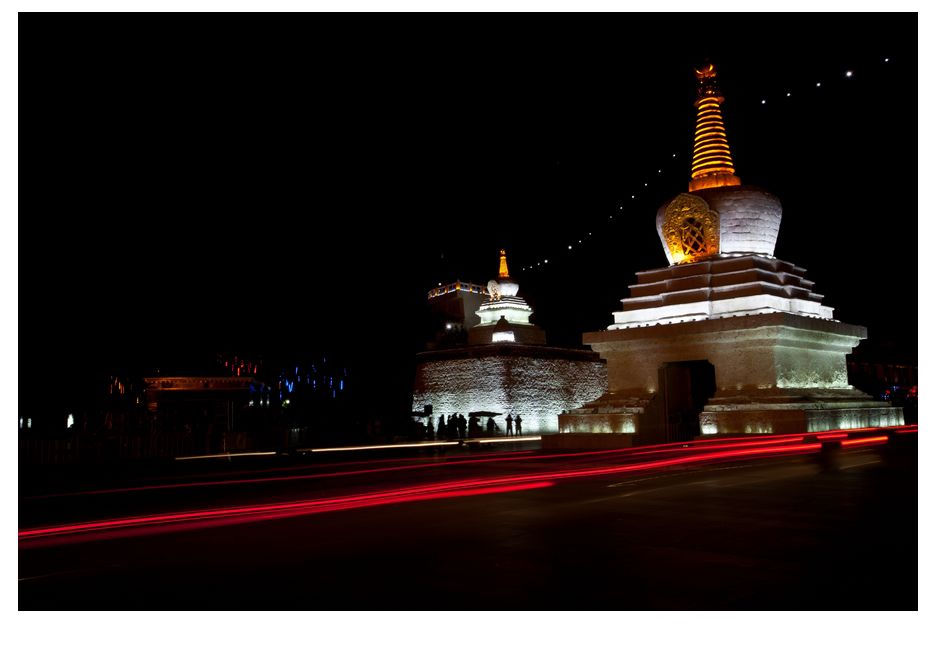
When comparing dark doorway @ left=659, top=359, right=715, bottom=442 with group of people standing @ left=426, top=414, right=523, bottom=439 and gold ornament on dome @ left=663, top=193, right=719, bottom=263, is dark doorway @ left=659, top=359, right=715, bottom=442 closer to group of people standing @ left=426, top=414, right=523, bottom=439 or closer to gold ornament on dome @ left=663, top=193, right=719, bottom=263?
gold ornament on dome @ left=663, top=193, right=719, bottom=263

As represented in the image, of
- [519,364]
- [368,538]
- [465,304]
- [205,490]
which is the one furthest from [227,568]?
[465,304]

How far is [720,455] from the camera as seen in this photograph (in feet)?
57.8

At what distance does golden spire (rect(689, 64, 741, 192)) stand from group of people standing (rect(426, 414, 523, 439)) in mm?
12587

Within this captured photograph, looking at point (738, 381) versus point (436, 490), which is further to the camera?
point (738, 381)

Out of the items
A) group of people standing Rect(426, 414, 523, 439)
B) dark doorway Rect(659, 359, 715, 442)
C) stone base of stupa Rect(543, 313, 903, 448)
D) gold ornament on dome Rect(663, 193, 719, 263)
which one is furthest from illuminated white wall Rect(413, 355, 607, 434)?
gold ornament on dome Rect(663, 193, 719, 263)

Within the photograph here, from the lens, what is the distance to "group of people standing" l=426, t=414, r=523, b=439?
32906mm

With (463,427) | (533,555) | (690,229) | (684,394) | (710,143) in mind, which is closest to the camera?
(533,555)

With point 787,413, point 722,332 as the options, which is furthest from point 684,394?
point 787,413

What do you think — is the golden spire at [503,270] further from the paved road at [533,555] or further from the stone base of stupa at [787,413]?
the paved road at [533,555]

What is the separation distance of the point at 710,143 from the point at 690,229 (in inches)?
132

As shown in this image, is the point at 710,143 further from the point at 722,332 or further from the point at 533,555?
the point at 533,555

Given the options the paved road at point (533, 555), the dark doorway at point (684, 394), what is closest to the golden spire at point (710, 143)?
the dark doorway at point (684, 394)

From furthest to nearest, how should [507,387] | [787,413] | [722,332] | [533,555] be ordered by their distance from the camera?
[507,387]
[722,332]
[787,413]
[533,555]

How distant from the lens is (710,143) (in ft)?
92.7
